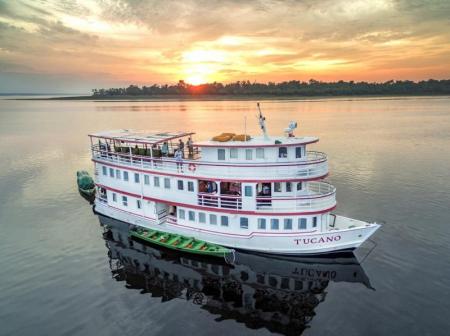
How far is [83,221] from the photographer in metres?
33.8

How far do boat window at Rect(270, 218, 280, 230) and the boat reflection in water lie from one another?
2521mm

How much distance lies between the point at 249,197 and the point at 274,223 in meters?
2.64

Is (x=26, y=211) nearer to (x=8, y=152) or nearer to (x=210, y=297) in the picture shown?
(x=210, y=297)

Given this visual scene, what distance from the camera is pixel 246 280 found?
910 inches

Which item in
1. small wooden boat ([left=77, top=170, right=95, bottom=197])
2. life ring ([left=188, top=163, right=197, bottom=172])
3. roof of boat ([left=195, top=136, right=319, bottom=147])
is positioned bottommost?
small wooden boat ([left=77, top=170, right=95, bottom=197])

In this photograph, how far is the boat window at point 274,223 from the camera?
24.3 m

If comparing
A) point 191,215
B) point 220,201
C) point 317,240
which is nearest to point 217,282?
point 220,201

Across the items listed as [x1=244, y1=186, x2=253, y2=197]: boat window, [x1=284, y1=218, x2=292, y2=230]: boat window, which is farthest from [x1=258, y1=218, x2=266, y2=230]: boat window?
[x1=244, y1=186, x2=253, y2=197]: boat window

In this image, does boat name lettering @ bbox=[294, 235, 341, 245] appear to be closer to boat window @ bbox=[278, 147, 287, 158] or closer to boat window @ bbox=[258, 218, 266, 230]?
boat window @ bbox=[258, 218, 266, 230]

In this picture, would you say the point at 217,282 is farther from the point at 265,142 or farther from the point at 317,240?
the point at 265,142

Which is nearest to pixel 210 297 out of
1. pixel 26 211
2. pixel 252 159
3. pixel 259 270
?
pixel 259 270

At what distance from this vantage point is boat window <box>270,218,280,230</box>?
2427 centimetres

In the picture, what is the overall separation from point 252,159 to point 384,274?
40.5ft

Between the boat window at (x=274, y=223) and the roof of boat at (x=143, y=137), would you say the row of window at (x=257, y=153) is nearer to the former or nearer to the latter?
the boat window at (x=274, y=223)
